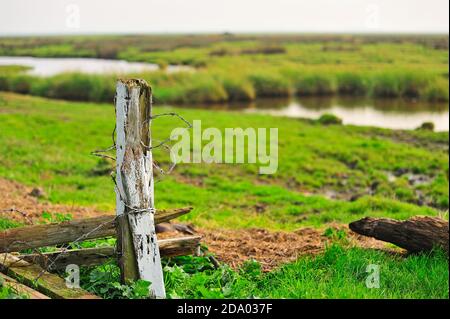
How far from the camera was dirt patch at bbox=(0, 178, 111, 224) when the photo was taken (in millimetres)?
8422

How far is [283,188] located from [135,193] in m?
9.24

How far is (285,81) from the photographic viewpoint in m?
38.0

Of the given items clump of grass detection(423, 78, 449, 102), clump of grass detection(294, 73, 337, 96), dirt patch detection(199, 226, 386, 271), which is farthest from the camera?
clump of grass detection(294, 73, 337, 96)

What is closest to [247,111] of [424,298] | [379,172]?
[379,172]

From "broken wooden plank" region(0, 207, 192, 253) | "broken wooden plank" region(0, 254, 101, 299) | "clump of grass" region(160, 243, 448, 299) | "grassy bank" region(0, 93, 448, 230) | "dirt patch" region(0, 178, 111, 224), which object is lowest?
"grassy bank" region(0, 93, 448, 230)

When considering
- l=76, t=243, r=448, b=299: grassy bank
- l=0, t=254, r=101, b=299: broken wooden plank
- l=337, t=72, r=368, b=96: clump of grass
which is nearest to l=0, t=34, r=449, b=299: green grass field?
l=76, t=243, r=448, b=299: grassy bank

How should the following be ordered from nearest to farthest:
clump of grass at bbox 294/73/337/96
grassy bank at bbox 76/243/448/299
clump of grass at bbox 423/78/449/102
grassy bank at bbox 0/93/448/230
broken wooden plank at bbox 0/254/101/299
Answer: broken wooden plank at bbox 0/254/101/299 < grassy bank at bbox 76/243/448/299 < grassy bank at bbox 0/93/448/230 < clump of grass at bbox 423/78/449/102 < clump of grass at bbox 294/73/337/96

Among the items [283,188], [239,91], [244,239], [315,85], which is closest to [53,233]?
[244,239]

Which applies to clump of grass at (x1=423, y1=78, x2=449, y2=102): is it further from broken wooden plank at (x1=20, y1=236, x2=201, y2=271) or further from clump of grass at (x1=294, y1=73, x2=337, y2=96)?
broken wooden plank at (x1=20, y1=236, x2=201, y2=271)

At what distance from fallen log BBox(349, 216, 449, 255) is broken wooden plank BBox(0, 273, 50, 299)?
361 cm

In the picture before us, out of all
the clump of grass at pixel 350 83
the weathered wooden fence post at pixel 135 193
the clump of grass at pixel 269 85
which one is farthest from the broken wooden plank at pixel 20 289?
the clump of grass at pixel 350 83

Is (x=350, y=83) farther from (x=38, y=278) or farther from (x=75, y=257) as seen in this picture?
(x=38, y=278)

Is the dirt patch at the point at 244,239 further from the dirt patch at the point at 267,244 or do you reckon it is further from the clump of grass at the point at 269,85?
the clump of grass at the point at 269,85

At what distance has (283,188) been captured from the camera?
14.4m
